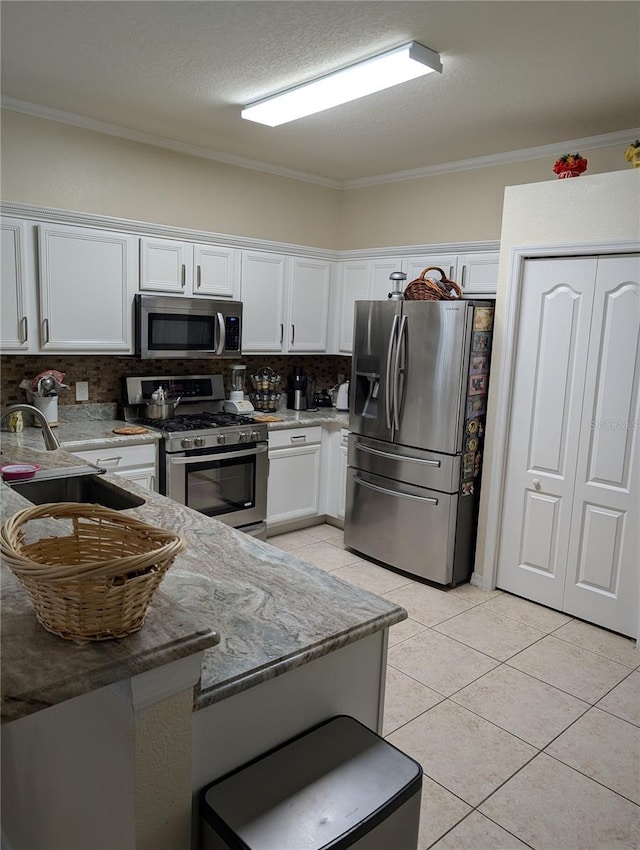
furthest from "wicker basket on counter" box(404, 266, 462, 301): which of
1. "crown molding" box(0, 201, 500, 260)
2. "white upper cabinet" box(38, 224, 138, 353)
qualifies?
"white upper cabinet" box(38, 224, 138, 353)

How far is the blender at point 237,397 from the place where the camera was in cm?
465

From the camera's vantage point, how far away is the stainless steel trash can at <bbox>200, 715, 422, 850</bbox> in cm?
125

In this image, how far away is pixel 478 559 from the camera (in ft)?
12.9

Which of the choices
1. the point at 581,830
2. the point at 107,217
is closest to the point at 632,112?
the point at 107,217

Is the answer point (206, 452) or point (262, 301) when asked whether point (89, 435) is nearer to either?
point (206, 452)

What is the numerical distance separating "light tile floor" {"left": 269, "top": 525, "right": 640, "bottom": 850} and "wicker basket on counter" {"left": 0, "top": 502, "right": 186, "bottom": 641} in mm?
1478

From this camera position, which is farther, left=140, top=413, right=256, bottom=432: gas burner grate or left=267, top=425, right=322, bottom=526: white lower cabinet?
left=267, top=425, right=322, bottom=526: white lower cabinet

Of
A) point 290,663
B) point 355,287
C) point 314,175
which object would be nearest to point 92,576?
point 290,663

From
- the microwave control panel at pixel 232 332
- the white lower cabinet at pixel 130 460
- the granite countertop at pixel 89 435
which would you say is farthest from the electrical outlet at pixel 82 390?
the microwave control panel at pixel 232 332

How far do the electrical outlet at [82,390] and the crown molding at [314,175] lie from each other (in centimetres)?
155

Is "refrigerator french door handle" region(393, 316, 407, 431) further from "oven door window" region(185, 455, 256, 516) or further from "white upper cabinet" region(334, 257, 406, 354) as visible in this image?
"oven door window" region(185, 455, 256, 516)

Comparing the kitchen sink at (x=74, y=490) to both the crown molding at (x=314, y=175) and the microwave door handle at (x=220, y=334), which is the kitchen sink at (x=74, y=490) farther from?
the crown molding at (x=314, y=175)

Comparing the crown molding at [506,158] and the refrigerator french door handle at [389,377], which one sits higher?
the crown molding at [506,158]

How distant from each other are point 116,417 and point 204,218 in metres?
1.51
